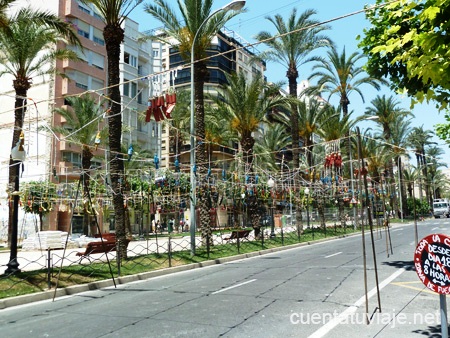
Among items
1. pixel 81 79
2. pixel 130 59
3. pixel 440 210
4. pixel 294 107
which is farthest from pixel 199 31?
pixel 440 210

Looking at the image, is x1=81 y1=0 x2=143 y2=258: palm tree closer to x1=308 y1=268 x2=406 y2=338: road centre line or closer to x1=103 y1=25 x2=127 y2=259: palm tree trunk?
x1=103 y1=25 x2=127 y2=259: palm tree trunk

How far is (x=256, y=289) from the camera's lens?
31.9 ft

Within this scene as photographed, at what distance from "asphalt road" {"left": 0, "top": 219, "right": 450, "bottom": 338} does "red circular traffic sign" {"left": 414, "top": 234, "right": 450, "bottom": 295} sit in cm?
196

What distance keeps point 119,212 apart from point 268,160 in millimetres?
36680

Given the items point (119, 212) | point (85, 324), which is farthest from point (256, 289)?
point (119, 212)

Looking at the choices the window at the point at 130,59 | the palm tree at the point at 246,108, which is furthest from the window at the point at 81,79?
the palm tree at the point at 246,108

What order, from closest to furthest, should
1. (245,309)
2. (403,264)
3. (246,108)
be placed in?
(245,309) → (403,264) → (246,108)

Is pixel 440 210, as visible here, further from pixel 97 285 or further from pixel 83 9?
pixel 97 285

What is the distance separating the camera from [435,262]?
430 centimetres

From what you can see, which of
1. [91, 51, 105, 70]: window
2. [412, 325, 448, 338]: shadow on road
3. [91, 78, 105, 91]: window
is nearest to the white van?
[91, 78, 105, 91]: window

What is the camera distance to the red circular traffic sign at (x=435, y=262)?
418 centimetres

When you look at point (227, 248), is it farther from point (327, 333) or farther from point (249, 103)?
point (327, 333)

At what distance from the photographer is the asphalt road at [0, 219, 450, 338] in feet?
20.5

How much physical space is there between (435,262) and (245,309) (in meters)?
4.16
